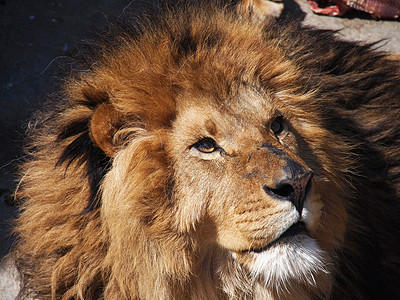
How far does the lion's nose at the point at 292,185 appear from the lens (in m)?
1.99

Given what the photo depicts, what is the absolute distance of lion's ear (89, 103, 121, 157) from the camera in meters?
2.15

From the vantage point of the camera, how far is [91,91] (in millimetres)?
2227

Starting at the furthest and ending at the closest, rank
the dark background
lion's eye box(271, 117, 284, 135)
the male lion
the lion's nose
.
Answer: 1. the dark background
2. lion's eye box(271, 117, 284, 135)
3. the male lion
4. the lion's nose

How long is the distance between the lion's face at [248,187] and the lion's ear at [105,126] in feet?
0.77

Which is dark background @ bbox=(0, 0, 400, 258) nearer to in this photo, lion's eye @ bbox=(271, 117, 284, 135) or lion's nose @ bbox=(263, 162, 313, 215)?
lion's eye @ bbox=(271, 117, 284, 135)

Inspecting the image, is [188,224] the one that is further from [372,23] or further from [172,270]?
[372,23]

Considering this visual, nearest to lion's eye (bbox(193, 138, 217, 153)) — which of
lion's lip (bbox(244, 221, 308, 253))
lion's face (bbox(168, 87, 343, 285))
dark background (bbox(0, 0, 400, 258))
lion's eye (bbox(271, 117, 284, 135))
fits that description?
lion's face (bbox(168, 87, 343, 285))

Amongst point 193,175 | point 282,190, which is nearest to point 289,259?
point 282,190

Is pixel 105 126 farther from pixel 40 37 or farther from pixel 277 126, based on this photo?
pixel 40 37

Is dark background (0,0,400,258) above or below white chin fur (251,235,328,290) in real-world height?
below

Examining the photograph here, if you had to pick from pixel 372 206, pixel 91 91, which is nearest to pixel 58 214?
pixel 91 91

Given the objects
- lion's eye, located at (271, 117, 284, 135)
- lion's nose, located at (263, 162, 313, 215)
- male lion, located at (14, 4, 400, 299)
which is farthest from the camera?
lion's eye, located at (271, 117, 284, 135)

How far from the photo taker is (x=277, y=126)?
2.35 m

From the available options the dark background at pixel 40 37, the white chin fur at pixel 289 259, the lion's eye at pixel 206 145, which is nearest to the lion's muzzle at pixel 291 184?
the white chin fur at pixel 289 259
